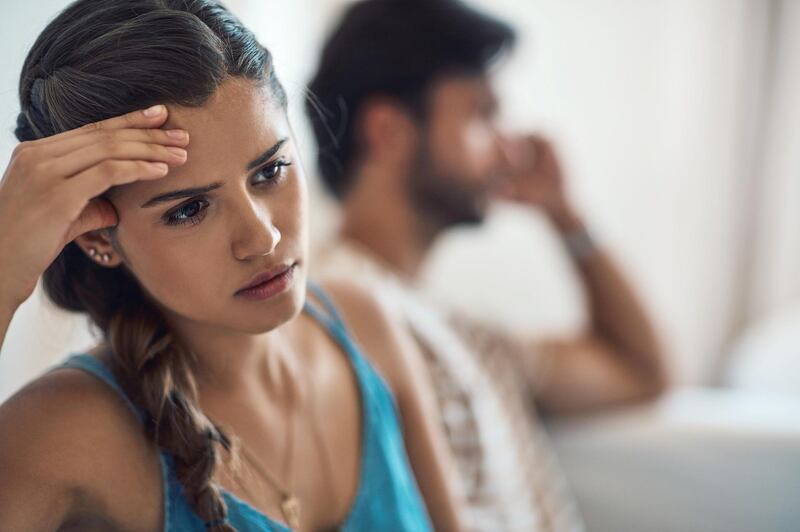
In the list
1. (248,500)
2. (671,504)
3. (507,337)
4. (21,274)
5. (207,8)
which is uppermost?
(207,8)

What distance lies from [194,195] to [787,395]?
179cm

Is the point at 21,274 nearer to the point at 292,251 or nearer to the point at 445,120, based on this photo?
the point at 292,251

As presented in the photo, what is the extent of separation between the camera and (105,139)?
2.22 ft

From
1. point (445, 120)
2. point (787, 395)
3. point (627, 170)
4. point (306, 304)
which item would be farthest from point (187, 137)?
point (627, 170)

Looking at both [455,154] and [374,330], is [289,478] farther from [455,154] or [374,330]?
[455,154]

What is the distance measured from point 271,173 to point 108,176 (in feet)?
0.50

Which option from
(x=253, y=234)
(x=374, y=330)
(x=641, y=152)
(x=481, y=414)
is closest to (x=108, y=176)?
(x=253, y=234)

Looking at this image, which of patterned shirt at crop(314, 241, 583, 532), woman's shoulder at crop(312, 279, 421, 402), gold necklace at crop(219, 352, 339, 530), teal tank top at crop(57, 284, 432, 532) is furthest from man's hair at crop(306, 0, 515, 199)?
gold necklace at crop(219, 352, 339, 530)

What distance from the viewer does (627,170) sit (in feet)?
8.49

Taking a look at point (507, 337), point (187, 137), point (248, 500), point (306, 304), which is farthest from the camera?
point (507, 337)

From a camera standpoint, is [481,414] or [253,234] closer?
[253,234]

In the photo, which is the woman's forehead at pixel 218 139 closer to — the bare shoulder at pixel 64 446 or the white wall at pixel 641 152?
the bare shoulder at pixel 64 446

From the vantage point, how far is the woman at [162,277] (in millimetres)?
683

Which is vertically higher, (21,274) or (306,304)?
A: (21,274)
